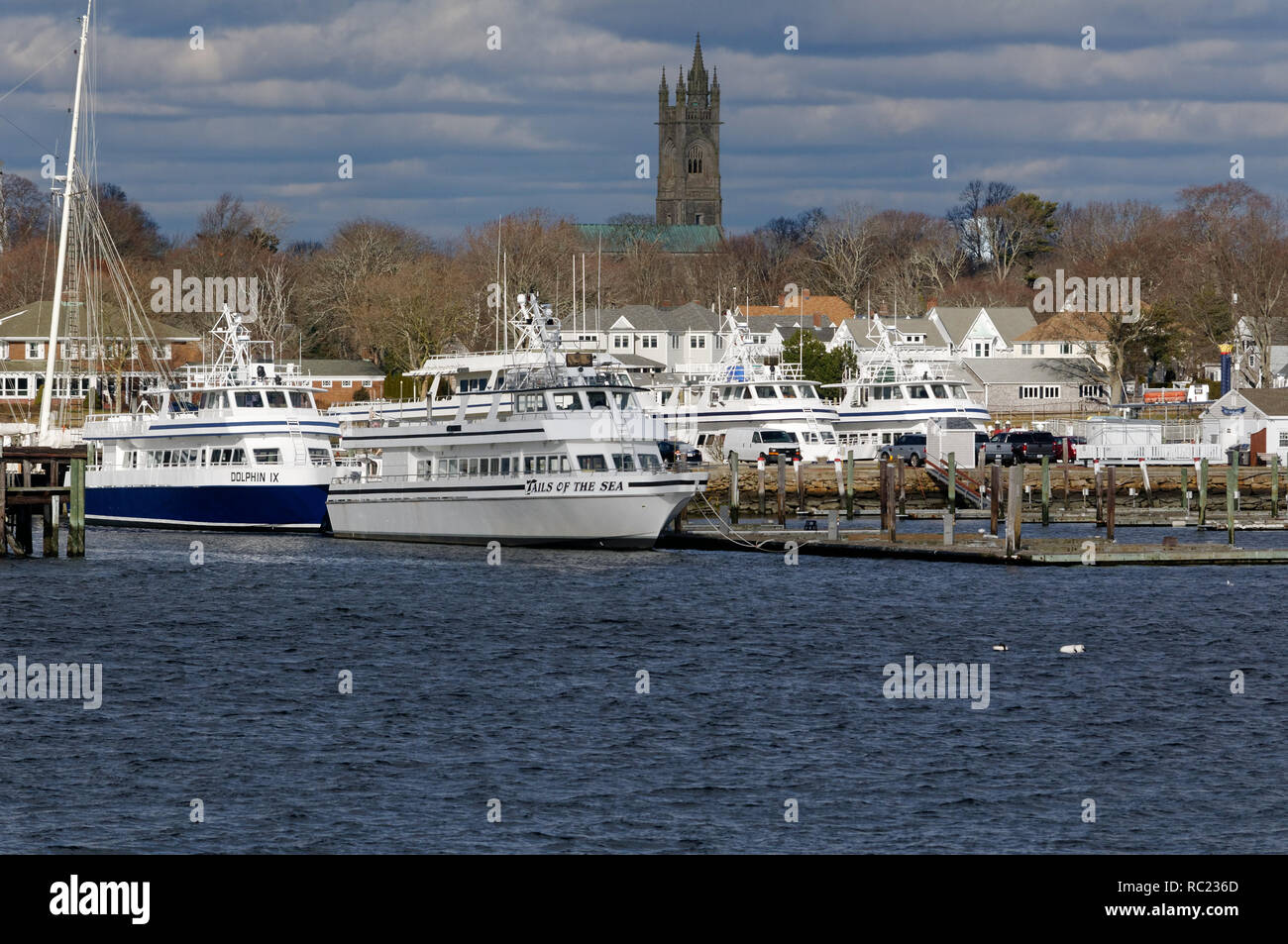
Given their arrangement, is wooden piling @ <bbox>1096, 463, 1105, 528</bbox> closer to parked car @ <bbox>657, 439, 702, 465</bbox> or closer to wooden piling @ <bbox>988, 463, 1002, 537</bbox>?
wooden piling @ <bbox>988, 463, 1002, 537</bbox>

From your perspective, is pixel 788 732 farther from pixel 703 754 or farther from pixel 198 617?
pixel 198 617

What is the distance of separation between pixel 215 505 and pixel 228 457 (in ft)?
6.45

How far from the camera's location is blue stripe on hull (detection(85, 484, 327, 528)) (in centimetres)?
6253

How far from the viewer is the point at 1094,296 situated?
133625 mm

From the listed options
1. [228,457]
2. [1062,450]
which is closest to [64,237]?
[228,457]

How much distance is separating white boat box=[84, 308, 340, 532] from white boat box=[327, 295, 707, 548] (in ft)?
12.2

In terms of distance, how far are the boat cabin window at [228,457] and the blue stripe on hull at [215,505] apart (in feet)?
3.15

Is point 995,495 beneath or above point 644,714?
above

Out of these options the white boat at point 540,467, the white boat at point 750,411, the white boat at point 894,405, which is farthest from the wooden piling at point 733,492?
the white boat at point 894,405

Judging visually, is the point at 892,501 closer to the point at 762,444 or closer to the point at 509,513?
the point at 509,513

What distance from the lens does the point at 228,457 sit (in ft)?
209

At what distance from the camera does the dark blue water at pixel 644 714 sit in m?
22.4

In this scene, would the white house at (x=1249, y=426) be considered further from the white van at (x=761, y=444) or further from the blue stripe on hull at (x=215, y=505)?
the blue stripe on hull at (x=215, y=505)
